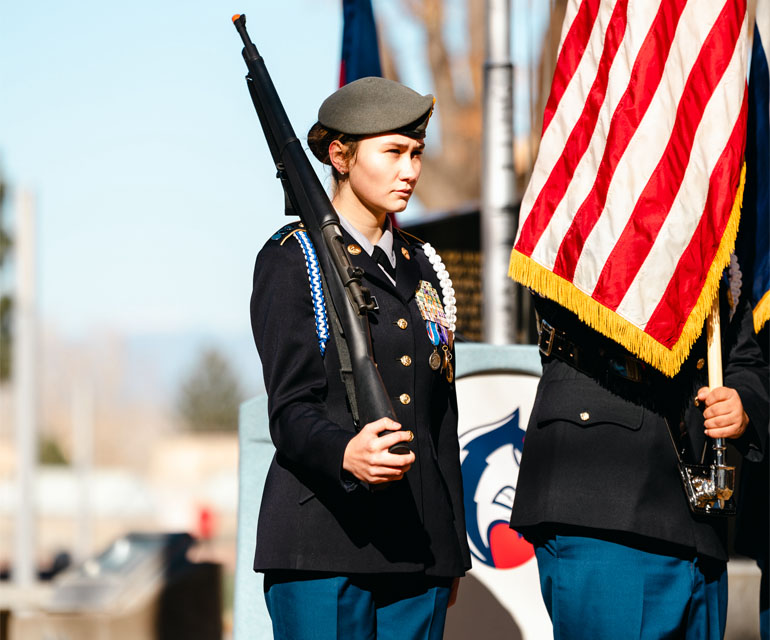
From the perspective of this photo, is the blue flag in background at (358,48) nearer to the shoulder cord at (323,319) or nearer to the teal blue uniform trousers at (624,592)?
the shoulder cord at (323,319)

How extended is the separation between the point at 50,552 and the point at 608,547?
27.6m

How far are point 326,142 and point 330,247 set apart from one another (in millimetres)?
326

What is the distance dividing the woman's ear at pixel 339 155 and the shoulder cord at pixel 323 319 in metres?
0.20

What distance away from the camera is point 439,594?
9.35ft

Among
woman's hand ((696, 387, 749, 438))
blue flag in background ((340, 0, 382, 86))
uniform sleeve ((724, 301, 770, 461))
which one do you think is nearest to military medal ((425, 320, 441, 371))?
woman's hand ((696, 387, 749, 438))

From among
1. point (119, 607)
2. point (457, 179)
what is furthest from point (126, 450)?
point (119, 607)

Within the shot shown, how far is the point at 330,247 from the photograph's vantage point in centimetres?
276

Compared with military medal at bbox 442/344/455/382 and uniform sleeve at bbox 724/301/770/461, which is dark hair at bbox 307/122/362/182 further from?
uniform sleeve at bbox 724/301/770/461

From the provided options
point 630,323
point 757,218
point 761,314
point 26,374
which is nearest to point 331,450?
point 630,323

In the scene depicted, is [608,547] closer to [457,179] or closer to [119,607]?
[119,607]

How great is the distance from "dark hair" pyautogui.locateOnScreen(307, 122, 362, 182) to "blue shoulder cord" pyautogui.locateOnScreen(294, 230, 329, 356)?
0.74 feet

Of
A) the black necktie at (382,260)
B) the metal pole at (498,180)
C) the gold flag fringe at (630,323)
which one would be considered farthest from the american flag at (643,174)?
the metal pole at (498,180)

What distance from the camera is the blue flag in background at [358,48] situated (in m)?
5.70

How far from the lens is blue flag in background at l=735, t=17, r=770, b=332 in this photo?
3545mm
